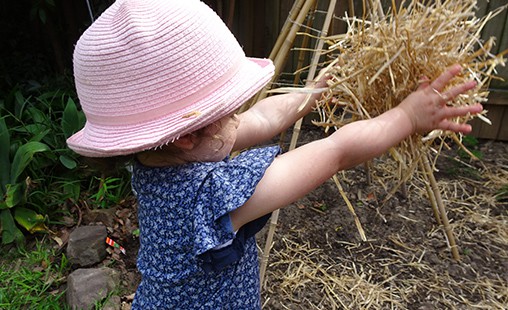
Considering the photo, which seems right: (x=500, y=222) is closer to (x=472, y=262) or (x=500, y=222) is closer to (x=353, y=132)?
(x=472, y=262)

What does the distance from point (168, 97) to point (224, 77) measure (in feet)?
0.49

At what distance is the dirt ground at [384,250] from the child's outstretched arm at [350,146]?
1.14 metres

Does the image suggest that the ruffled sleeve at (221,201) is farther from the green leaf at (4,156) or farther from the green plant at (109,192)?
the green leaf at (4,156)

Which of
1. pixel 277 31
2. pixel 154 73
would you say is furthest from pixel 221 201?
pixel 277 31

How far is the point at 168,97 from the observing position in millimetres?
1076

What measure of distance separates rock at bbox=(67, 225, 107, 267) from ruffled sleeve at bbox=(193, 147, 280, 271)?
157 cm

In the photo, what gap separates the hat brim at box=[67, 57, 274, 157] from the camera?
1.06m

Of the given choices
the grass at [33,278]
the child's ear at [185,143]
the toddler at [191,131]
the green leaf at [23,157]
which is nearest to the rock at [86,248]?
the grass at [33,278]

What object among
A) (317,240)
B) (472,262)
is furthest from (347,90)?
(472,262)

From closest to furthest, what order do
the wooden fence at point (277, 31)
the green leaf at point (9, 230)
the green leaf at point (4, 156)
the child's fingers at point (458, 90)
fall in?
the child's fingers at point (458, 90), the green leaf at point (9, 230), the green leaf at point (4, 156), the wooden fence at point (277, 31)

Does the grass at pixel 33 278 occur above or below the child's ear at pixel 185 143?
below

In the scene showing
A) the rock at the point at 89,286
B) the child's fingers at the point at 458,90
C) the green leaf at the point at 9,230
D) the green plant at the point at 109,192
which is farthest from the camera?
the green plant at the point at 109,192

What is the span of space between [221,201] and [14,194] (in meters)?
2.05

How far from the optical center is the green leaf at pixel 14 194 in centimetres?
263
